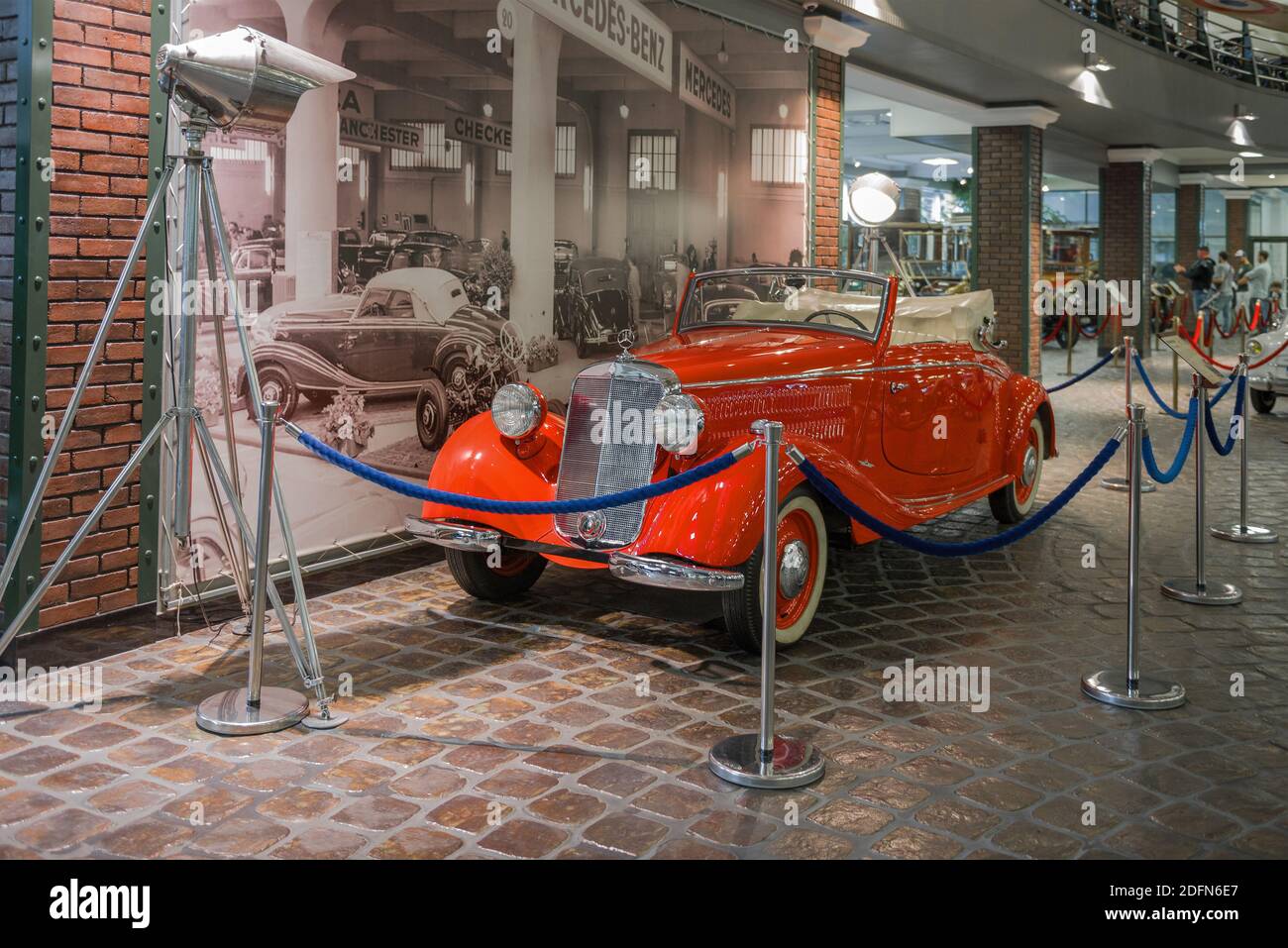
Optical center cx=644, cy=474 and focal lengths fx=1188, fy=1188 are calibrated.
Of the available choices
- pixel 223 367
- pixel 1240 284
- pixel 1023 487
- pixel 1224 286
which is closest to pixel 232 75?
pixel 223 367

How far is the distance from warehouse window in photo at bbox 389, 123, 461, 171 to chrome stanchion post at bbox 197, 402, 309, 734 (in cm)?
271

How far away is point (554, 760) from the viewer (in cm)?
364

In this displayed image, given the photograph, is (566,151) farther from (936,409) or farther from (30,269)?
(30,269)

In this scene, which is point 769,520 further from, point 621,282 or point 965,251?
point 965,251

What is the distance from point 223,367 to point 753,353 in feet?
7.34

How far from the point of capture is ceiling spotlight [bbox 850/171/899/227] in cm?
950

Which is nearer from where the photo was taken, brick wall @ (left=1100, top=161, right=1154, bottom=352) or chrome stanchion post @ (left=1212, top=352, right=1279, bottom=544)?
chrome stanchion post @ (left=1212, top=352, right=1279, bottom=544)

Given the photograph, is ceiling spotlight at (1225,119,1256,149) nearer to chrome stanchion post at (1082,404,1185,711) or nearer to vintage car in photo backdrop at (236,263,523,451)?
vintage car in photo backdrop at (236,263,523,451)

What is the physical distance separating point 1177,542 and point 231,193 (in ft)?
17.5

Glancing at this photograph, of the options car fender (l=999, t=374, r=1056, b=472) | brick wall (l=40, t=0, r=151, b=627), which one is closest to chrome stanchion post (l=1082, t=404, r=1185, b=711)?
car fender (l=999, t=374, r=1056, b=472)

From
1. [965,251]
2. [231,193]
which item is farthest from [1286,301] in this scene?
[231,193]

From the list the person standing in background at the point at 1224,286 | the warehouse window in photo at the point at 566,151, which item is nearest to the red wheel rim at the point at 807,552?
the warehouse window in photo at the point at 566,151

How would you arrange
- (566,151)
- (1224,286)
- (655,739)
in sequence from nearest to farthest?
(655,739), (566,151), (1224,286)

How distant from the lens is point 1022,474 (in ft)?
24.0
